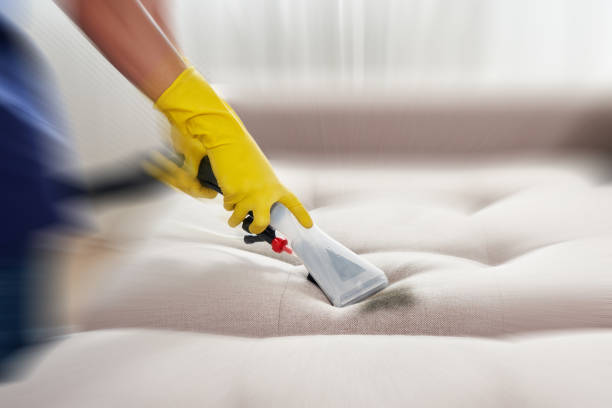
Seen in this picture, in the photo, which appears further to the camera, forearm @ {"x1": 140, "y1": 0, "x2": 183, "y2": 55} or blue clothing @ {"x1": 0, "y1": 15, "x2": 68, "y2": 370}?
forearm @ {"x1": 140, "y1": 0, "x2": 183, "y2": 55}

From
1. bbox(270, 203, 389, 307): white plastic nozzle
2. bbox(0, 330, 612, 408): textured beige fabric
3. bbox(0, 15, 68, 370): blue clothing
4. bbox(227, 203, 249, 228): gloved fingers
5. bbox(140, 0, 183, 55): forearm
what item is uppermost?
bbox(140, 0, 183, 55): forearm

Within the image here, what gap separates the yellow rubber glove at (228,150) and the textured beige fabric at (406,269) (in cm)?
9

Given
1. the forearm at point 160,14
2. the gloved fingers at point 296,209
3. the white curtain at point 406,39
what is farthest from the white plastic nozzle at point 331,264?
the white curtain at point 406,39

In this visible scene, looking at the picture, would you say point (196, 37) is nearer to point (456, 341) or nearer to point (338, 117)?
point (338, 117)

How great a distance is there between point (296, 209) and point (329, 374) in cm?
33

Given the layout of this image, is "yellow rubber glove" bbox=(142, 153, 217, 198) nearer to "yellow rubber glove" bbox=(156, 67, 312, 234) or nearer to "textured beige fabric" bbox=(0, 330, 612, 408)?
"yellow rubber glove" bbox=(156, 67, 312, 234)

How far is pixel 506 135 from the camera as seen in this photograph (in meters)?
1.24

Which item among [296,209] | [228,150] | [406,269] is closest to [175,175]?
[228,150]

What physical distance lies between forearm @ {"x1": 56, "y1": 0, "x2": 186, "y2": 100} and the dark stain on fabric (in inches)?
18.4

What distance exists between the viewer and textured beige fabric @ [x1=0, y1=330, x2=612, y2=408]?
0.34 metres

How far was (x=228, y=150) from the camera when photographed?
0.69m

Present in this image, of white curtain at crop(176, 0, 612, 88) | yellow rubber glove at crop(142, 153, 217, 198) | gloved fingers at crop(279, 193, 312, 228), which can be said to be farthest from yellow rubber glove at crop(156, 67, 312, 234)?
white curtain at crop(176, 0, 612, 88)

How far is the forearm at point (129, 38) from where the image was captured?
58 centimetres

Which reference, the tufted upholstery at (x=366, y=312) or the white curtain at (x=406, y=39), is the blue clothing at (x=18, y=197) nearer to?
the tufted upholstery at (x=366, y=312)
